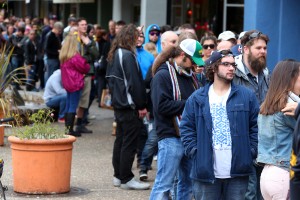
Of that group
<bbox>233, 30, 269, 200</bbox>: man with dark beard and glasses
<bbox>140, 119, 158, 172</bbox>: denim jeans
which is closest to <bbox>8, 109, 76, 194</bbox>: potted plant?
<bbox>140, 119, 158, 172</bbox>: denim jeans

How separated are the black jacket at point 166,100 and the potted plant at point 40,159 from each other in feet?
6.37

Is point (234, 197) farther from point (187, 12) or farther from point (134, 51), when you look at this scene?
point (187, 12)

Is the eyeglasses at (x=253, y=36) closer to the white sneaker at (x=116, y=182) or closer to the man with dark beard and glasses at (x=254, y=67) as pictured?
the man with dark beard and glasses at (x=254, y=67)

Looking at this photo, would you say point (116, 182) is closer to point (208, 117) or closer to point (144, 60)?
point (144, 60)

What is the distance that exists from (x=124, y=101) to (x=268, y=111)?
11.7ft

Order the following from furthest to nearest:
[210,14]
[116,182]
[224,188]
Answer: [210,14] → [116,182] → [224,188]

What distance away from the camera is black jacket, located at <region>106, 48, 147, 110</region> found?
998 cm

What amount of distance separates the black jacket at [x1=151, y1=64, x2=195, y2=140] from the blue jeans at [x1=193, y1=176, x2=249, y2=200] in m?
1.52

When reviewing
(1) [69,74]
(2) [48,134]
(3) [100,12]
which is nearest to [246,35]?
(2) [48,134]

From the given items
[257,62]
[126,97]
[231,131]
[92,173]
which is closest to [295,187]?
[231,131]

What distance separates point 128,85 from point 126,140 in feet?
2.20

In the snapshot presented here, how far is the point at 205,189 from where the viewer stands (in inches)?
262

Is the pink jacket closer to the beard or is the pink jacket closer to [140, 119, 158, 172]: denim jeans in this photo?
[140, 119, 158, 172]: denim jeans

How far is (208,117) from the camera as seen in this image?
21.7ft
